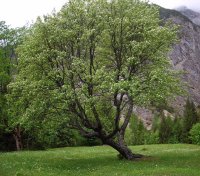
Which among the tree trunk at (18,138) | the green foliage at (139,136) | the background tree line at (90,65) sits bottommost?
the green foliage at (139,136)

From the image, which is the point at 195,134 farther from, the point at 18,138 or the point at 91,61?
the point at 91,61

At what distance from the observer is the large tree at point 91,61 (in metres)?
33.8

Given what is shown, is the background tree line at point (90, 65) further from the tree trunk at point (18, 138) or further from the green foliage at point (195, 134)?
the green foliage at point (195, 134)

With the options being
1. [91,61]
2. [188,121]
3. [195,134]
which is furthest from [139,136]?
[91,61]

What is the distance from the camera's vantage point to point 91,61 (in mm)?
Answer: 37000

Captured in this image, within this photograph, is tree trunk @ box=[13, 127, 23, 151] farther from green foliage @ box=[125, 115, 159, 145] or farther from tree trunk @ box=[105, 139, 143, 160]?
green foliage @ box=[125, 115, 159, 145]

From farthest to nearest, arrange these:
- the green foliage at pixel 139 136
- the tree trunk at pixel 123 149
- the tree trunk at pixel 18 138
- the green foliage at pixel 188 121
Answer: the green foliage at pixel 139 136 < the green foliage at pixel 188 121 < the tree trunk at pixel 18 138 < the tree trunk at pixel 123 149

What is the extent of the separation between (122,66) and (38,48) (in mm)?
8245

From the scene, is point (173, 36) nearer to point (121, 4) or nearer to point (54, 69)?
point (121, 4)

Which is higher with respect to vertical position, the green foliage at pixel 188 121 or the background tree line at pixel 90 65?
the background tree line at pixel 90 65

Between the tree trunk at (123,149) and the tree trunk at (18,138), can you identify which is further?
the tree trunk at (18,138)

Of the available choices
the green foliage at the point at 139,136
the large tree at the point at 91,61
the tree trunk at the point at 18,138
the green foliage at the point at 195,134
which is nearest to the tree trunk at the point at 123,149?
the large tree at the point at 91,61

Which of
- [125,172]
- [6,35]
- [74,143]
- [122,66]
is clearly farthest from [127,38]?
[74,143]

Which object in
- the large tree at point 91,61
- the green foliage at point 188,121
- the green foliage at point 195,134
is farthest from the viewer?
the green foliage at point 188,121
